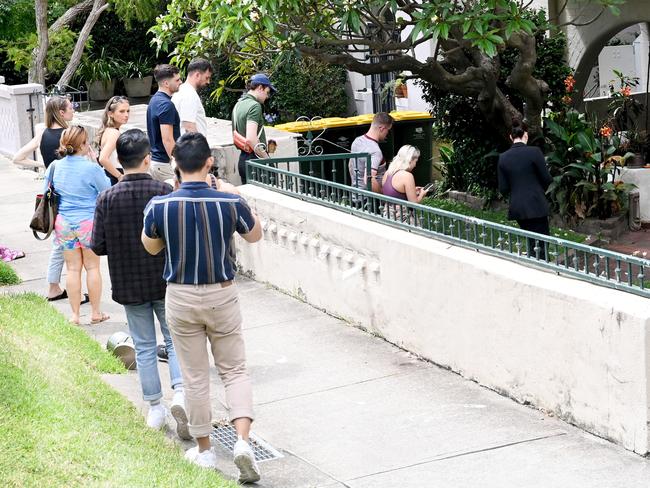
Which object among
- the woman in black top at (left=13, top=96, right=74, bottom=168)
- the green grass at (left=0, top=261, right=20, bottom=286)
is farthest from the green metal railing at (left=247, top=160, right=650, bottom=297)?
the green grass at (left=0, top=261, right=20, bottom=286)

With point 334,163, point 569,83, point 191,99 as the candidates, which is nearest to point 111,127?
point 191,99

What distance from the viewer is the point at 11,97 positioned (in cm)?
1856

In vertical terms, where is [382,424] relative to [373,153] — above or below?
below

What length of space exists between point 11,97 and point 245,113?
890cm

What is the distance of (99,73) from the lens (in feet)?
83.8

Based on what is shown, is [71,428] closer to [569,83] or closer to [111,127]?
[111,127]

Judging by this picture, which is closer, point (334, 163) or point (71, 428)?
point (71, 428)

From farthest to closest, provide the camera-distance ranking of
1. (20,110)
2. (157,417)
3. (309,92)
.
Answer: (309,92) → (20,110) → (157,417)

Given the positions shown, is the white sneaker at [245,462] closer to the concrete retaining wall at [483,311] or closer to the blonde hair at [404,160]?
the concrete retaining wall at [483,311]

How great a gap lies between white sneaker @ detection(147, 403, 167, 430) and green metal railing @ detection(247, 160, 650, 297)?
94.6 inches

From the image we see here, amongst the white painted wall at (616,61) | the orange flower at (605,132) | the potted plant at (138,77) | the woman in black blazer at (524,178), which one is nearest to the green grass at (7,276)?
the woman in black blazer at (524,178)

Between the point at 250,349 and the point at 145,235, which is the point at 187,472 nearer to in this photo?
the point at 145,235

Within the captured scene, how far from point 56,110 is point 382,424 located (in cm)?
456

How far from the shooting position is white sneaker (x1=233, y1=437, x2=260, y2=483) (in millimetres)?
5887
